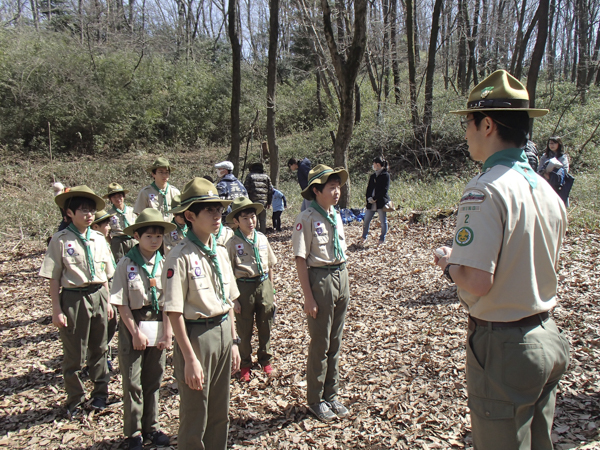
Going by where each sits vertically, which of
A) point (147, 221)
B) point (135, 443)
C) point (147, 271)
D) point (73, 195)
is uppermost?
point (73, 195)

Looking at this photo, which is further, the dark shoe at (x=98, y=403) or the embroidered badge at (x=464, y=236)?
the dark shoe at (x=98, y=403)

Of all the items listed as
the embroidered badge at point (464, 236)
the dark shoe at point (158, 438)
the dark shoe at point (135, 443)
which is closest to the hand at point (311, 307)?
the dark shoe at point (158, 438)

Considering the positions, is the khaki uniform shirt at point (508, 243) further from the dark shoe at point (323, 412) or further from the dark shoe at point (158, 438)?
the dark shoe at point (158, 438)

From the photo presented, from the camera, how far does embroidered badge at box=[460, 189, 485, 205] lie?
1997 mm

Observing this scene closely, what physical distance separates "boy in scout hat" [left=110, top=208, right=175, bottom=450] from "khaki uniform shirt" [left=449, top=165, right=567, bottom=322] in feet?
9.37

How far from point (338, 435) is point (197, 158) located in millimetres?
22370

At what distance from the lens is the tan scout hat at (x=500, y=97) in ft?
6.88

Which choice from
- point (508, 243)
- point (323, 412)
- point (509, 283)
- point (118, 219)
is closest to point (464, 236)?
point (508, 243)

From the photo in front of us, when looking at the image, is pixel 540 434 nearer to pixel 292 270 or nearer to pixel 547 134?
pixel 292 270

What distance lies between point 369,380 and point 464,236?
3.27m

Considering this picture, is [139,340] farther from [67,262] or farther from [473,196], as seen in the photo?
[473,196]

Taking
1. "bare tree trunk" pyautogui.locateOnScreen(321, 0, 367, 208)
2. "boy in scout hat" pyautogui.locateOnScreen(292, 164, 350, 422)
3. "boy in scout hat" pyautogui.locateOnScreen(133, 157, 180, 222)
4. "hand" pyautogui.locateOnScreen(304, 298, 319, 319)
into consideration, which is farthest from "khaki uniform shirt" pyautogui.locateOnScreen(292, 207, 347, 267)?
"bare tree trunk" pyautogui.locateOnScreen(321, 0, 367, 208)

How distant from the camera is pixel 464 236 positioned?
201 centimetres

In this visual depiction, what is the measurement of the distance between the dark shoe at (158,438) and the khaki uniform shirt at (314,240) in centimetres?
215
